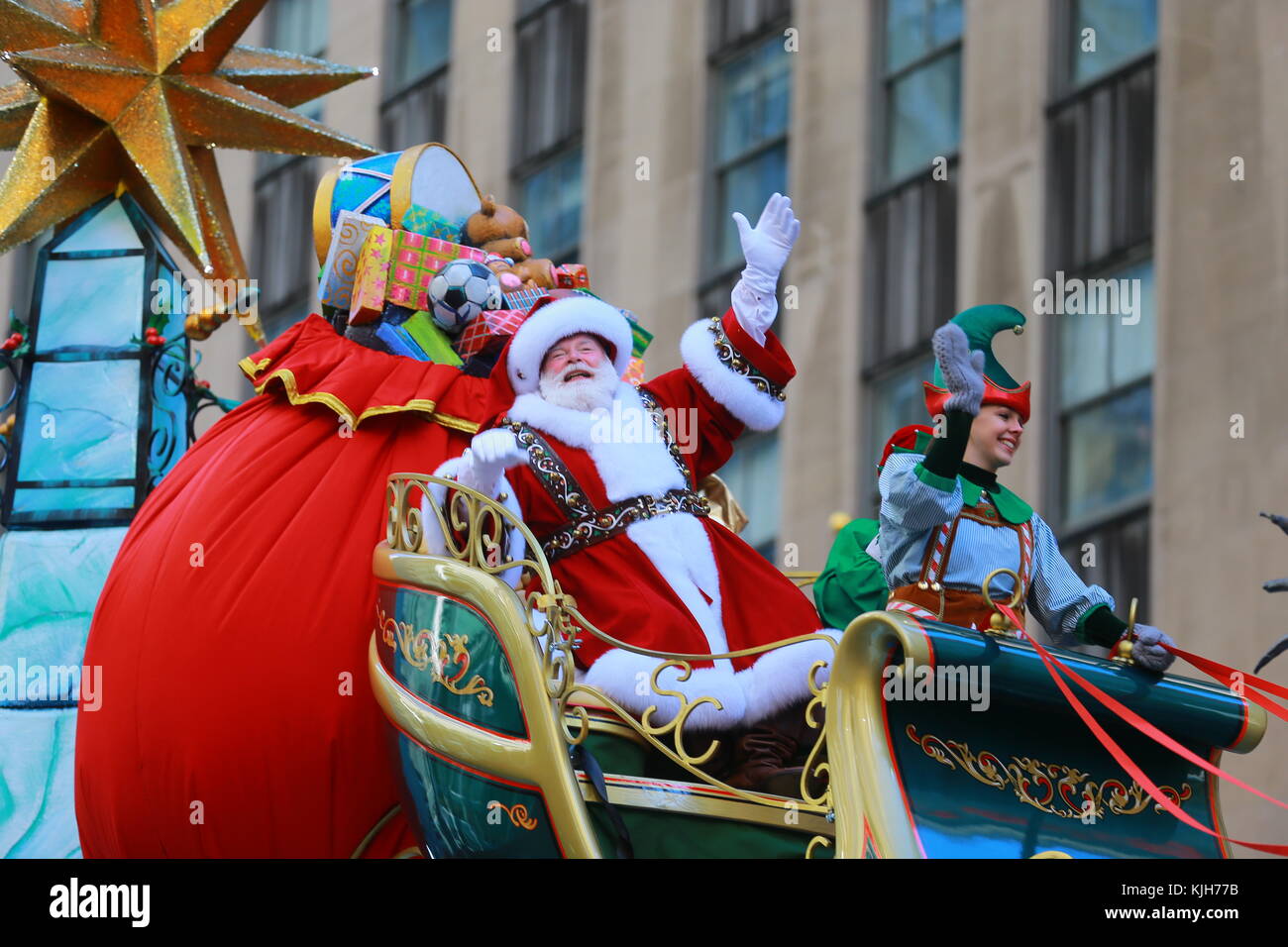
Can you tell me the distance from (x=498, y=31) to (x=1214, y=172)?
8.54 metres

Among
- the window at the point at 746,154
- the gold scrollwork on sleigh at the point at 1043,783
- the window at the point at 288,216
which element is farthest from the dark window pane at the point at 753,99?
the gold scrollwork on sleigh at the point at 1043,783

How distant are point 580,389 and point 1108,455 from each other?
870 cm

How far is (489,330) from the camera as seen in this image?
7773mm

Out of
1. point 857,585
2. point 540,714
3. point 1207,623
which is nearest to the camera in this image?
point 540,714

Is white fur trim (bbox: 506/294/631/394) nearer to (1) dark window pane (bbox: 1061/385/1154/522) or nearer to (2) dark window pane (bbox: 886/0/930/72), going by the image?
(1) dark window pane (bbox: 1061/385/1154/522)

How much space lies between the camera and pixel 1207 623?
14078mm

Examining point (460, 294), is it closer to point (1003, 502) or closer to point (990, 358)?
point (990, 358)

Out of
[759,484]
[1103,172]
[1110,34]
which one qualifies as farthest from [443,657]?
[759,484]

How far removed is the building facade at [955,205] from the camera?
14289mm

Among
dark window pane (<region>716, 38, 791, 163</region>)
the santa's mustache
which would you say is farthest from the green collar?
dark window pane (<region>716, 38, 791, 163</region>)

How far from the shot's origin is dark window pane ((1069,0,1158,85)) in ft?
51.2

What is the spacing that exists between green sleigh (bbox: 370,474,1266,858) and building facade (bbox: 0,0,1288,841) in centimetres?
769
